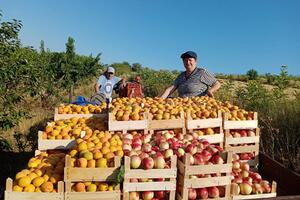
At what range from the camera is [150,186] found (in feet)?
10.5

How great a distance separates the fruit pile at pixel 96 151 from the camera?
10.7 feet

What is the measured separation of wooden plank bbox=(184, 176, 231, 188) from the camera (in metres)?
3.23

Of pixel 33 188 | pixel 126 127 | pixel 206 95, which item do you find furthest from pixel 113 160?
pixel 206 95

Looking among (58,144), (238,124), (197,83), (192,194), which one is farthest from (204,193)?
(197,83)

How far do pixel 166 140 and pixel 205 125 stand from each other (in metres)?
0.87

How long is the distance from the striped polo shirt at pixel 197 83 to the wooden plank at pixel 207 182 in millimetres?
3590

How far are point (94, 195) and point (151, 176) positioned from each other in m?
0.51

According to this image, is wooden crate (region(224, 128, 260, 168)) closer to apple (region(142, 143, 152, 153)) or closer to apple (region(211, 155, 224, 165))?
apple (region(211, 155, 224, 165))

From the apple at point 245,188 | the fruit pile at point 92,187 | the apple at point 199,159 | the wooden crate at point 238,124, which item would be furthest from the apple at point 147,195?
the wooden crate at point 238,124

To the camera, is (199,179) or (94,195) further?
(199,179)

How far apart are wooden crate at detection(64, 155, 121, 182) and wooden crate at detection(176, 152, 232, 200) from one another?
585 mm

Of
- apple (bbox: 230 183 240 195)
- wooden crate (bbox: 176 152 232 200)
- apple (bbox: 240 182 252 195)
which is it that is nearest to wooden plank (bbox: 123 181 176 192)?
wooden crate (bbox: 176 152 232 200)

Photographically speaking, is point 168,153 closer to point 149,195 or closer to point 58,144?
point 149,195

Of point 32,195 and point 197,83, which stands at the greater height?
point 197,83
